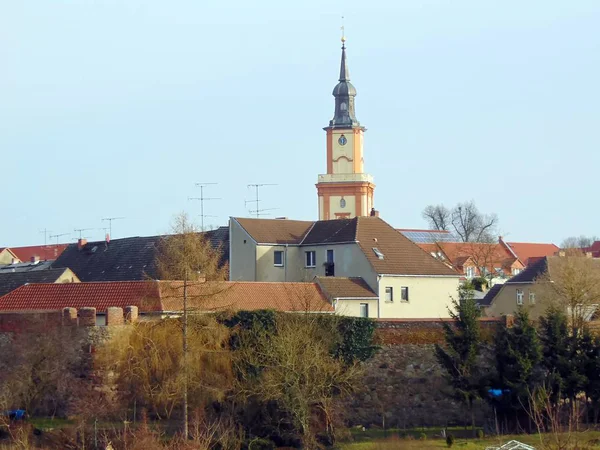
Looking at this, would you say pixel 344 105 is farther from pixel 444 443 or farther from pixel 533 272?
pixel 444 443

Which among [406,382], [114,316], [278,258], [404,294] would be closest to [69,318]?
[114,316]

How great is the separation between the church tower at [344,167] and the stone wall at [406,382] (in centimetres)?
4660

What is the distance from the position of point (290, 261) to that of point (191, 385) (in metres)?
20.4

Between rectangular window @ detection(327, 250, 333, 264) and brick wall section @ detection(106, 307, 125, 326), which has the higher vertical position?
rectangular window @ detection(327, 250, 333, 264)

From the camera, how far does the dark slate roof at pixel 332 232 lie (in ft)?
188

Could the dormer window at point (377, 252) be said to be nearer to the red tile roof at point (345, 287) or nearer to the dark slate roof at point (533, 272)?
the red tile roof at point (345, 287)

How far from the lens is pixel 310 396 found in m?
39.1

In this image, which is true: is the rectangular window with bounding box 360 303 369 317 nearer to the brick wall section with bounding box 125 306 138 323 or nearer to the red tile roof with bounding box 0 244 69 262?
the brick wall section with bounding box 125 306 138 323

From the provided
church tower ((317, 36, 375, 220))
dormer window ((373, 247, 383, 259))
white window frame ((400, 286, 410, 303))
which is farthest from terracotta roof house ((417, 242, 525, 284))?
white window frame ((400, 286, 410, 303))

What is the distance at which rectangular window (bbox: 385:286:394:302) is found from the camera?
53822 mm

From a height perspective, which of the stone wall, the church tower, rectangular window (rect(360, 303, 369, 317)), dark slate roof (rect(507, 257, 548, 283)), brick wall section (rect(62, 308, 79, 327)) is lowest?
the stone wall

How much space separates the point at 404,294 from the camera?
5450 cm

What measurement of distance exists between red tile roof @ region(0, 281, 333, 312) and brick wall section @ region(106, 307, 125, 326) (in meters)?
1.35

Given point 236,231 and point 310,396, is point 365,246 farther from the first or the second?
point 310,396
